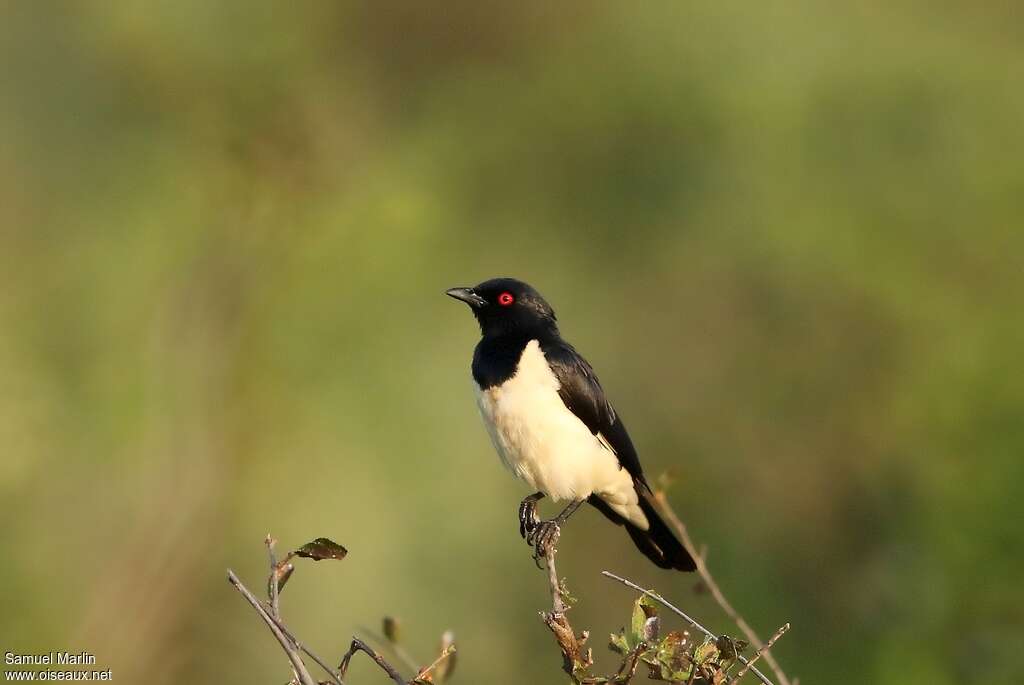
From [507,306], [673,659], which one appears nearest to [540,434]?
[507,306]

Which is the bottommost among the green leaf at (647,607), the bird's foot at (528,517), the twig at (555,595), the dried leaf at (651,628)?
the bird's foot at (528,517)

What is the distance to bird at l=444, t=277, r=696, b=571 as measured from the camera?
4.83 meters

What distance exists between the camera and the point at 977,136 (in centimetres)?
1196

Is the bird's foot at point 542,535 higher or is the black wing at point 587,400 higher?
the black wing at point 587,400

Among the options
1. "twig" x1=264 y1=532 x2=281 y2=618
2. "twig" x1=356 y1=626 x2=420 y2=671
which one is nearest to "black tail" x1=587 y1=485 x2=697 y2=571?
"twig" x1=356 y1=626 x2=420 y2=671

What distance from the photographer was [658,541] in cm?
548

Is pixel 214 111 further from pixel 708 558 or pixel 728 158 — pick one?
pixel 708 558

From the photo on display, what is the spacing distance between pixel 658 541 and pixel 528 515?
63 centimetres

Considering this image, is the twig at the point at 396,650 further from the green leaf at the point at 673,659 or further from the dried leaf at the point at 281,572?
the green leaf at the point at 673,659

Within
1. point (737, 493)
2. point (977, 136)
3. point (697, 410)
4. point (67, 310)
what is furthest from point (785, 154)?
point (67, 310)

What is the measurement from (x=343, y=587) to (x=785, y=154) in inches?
243

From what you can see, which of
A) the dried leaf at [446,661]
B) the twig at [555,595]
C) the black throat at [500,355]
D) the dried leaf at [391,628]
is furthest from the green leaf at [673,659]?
the black throat at [500,355]

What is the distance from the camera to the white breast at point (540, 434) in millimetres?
4801

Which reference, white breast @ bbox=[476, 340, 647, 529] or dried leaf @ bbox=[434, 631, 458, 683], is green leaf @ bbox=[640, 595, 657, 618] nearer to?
dried leaf @ bbox=[434, 631, 458, 683]
